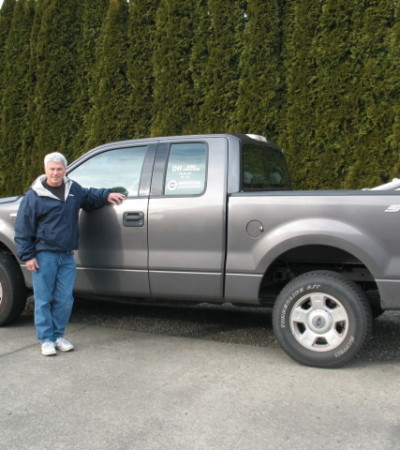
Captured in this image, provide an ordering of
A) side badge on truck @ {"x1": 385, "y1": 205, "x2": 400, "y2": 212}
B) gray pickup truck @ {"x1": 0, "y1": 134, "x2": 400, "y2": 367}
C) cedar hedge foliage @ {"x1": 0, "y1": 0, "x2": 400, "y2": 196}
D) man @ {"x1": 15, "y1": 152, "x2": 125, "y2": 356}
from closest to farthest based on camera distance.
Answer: side badge on truck @ {"x1": 385, "y1": 205, "x2": 400, "y2": 212} < gray pickup truck @ {"x1": 0, "y1": 134, "x2": 400, "y2": 367} < man @ {"x1": 15, "y1": 152, "x2": 125, "y2": 356} < cedar hedge foliage @ {"x1": 0, "y1": 0, "x2": 400, "y2": 196}

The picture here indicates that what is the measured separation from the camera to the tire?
361 cm

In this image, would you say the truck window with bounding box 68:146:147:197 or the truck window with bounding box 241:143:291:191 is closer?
the truck window with bounding box 241:143:291:191

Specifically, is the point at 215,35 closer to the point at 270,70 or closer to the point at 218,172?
the point at 270,70

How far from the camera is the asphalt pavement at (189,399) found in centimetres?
271

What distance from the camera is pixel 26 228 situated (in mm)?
4051

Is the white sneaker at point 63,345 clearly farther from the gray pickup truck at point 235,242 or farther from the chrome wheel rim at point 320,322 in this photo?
the chrome wheel rim at point 320,322

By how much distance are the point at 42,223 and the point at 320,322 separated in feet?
7.44

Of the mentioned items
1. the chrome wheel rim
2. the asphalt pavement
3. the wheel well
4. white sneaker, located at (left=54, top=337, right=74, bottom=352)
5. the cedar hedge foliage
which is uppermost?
the cedar hedge foliage

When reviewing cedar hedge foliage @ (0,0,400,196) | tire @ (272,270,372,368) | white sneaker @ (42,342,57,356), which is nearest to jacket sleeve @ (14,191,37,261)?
white sneaker @ (42,342,57,356)

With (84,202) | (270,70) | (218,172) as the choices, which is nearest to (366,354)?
(218,172)

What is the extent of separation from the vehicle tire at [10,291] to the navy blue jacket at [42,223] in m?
0.75

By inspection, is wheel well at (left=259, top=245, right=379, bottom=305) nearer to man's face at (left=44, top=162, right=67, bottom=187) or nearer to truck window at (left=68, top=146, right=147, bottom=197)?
truck window at (left=68, top=146, right=147, bottom=197)

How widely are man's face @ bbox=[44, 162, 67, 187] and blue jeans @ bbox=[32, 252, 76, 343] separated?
57 cm

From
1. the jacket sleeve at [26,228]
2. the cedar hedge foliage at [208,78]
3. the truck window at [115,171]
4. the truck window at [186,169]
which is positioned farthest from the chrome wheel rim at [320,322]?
the cedar hedge foliage at [208,78]
